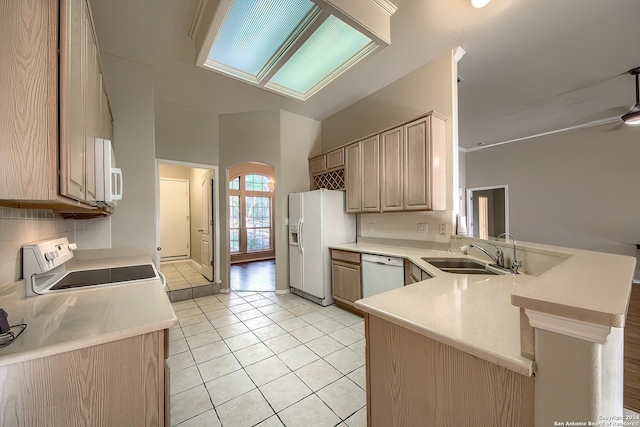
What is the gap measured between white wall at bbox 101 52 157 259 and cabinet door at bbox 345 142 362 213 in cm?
240

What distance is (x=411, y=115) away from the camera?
2.96 m

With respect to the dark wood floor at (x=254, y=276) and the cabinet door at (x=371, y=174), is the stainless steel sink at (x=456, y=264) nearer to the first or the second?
the cabinet door at (x=371, y=174)

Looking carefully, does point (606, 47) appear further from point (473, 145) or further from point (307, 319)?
point (307, 319)

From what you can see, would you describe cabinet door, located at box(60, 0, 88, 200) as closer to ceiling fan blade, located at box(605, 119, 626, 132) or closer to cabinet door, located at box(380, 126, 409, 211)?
cabinet door, located at box(380, 126, 409, 211)

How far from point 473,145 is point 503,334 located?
611 cm

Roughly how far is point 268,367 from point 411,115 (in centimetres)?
309

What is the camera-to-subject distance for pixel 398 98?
3.11 meters

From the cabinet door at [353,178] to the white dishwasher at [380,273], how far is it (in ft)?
2.55

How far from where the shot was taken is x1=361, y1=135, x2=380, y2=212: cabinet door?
3.04 m

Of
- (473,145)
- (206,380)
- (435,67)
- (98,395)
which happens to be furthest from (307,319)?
(473,145)

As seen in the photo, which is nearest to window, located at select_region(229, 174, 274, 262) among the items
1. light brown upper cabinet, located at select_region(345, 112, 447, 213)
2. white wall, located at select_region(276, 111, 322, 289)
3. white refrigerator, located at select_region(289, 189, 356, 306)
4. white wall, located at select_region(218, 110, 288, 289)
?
white wall, located at select_region(218, 110, 288, 289)

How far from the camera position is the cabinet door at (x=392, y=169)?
2.78 metres

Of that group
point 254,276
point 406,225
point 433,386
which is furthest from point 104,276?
point 254,276

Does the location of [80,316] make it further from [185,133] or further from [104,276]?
[185,133]
